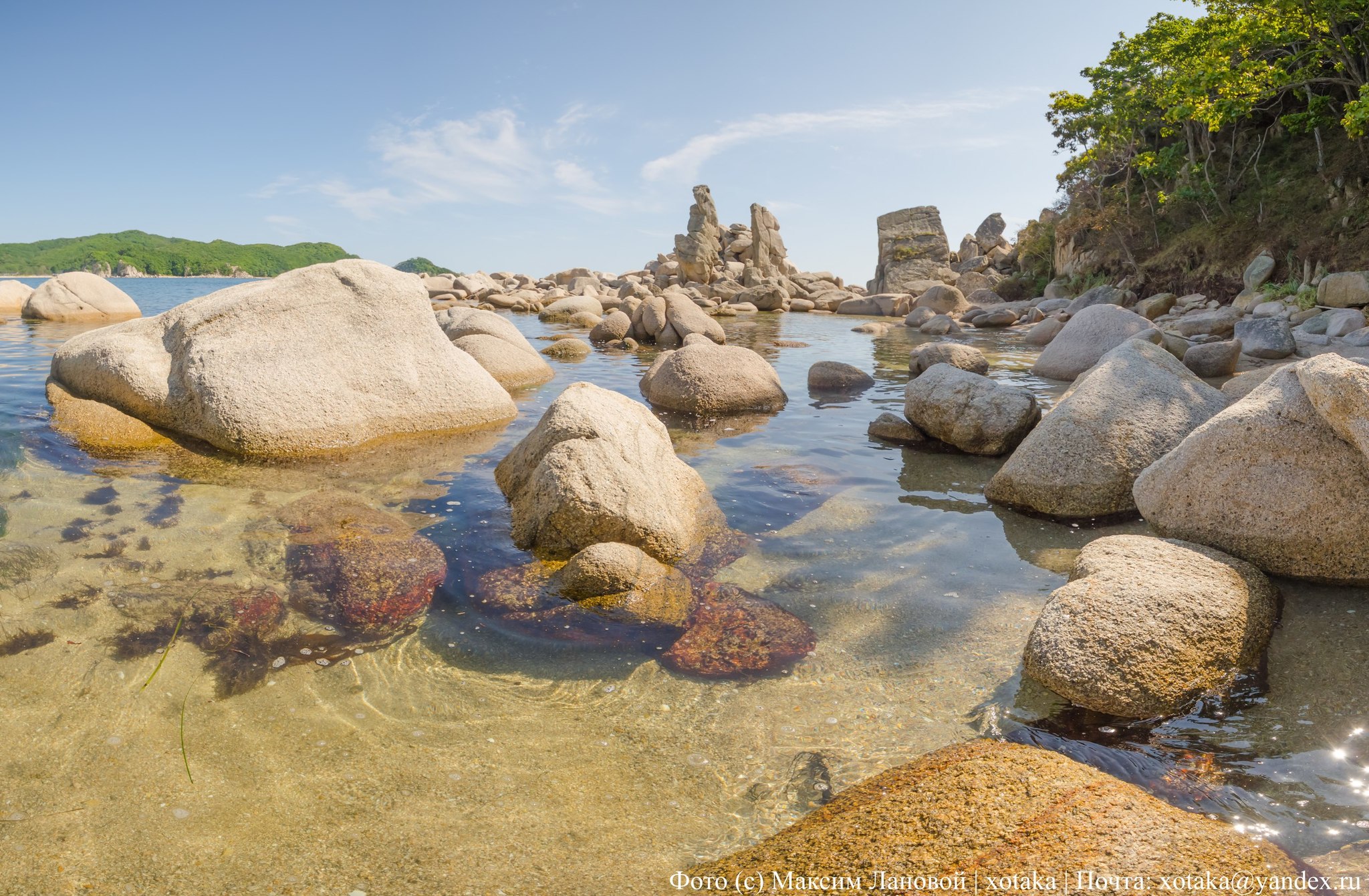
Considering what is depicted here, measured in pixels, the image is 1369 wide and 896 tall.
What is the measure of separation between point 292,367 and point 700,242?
35.4 metres

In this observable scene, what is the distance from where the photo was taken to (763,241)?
4291 cm

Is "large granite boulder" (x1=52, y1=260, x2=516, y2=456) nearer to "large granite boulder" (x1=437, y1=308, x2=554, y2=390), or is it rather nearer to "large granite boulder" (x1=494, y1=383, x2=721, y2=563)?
"large granite boulder" (x1=437, y1=308, x2=554, y2=390)

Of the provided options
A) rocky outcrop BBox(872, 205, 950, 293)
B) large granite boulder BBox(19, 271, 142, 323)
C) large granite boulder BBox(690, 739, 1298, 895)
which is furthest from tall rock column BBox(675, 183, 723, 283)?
large granite boulder BBox(690, 739, 1298, 895)

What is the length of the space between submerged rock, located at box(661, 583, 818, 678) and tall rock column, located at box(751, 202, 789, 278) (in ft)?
129

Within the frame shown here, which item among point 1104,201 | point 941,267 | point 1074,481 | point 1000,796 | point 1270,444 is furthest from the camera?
point 941,267

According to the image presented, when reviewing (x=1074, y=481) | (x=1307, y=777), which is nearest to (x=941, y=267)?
(x=1074, y=481)

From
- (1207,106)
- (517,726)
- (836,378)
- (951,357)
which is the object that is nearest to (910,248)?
(1207,106)

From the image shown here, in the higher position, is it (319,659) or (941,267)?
(941,267)

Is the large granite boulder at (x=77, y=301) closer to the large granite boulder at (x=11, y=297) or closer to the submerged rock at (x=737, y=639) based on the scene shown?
the large granite boulder at (x=11, y=297)

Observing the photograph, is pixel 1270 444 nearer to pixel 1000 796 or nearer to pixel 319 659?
pixel 1000 796

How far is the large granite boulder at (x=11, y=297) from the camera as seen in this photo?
22.8 m

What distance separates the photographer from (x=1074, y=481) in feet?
18.1

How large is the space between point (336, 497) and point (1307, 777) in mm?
5700

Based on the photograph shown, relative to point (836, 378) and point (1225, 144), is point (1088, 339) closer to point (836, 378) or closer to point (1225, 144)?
point (836, 378)
